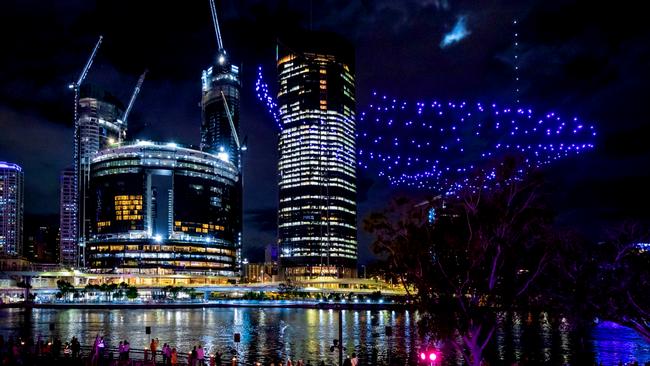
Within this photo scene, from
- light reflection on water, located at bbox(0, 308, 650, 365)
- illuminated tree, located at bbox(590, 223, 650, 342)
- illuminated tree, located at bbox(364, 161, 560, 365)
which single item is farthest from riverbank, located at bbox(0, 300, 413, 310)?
illuminated tree, located at bbox(590, 223, 650, 342)

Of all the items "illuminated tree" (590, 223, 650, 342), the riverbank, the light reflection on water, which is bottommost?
the riverbank

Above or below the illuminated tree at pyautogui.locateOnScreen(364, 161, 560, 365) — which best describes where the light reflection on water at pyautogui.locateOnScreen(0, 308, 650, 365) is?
below

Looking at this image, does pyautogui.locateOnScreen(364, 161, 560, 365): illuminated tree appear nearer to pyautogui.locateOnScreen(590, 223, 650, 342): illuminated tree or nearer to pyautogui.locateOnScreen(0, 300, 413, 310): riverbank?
pyautogui.locateOnScreen(590, 223, 650, 342): illuminated tree

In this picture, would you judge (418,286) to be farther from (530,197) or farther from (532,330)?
(532,330)

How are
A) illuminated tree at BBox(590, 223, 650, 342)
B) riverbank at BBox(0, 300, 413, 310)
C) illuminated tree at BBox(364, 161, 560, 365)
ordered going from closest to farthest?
illuminated tree at BBox(590, 223, 650, 342)
illuminated tree at BBox(364, 161, 560, 365)
riverbank at BBox(0, 300, 413, 310)

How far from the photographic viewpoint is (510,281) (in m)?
30.7

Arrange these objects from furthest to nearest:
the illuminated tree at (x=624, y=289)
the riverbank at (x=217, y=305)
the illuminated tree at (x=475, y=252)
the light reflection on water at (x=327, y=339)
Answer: the riverbank at (x=217, y=305) → the light reflection on water at (x=327, y=339) → the illuminated tree at (x=475, y=252) → the illuminated tree at (x=624, y=289)

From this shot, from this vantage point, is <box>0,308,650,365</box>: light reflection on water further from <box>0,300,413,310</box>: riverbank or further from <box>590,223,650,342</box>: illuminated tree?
<box>0,300,413,310</box>: riverbank

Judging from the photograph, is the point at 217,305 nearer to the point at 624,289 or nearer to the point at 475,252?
the point at 475,252

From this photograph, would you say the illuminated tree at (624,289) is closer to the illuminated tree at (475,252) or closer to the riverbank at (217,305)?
the illuminated tree at (475,252)

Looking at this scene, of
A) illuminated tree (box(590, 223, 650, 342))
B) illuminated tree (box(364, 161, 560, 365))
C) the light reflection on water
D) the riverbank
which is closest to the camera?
illuminated tree (box(590, 223, 650, 342))

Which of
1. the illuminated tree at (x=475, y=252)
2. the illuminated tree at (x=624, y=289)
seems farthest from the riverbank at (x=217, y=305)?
the illuminated tree at (x=624, y=289)

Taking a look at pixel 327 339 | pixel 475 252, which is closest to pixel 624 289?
pixel 475 252

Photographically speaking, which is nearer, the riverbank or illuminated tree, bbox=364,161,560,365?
illuminated tree, bbox=364,161,560,365
